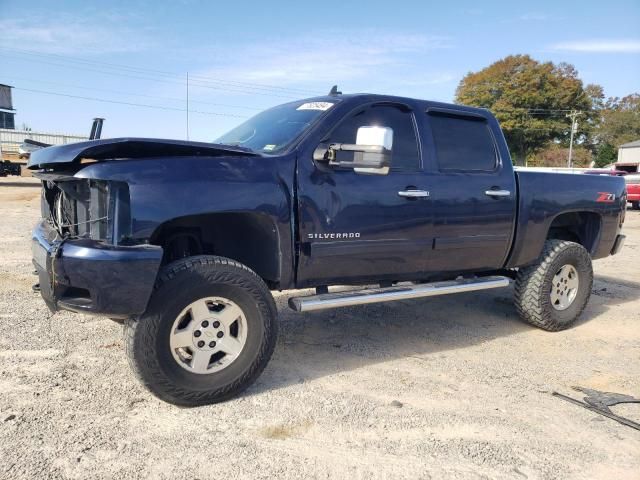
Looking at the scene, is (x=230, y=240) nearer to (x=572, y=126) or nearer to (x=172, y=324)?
(x=172, y=324)

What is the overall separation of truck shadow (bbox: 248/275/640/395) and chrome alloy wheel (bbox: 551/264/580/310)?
0.31 meters

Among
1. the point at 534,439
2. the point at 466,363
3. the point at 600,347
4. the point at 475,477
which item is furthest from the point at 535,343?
the point at 475,477

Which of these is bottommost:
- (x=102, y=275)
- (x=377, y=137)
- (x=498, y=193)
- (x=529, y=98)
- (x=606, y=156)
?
(x=102, y=275)

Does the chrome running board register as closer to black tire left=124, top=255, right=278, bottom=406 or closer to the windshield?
black tire left=124, top=255, right=278, bottom=406

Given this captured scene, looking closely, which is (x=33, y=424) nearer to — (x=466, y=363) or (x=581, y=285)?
(x=466, y=363)

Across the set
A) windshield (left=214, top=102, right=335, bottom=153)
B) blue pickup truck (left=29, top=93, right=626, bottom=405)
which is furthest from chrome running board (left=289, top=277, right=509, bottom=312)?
windshield (left=214, top=102, right=335, bottom=153)

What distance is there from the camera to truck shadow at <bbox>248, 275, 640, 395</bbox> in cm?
397

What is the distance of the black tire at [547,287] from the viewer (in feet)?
16.5

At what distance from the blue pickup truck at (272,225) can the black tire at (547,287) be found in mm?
15

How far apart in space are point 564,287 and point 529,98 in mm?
51429

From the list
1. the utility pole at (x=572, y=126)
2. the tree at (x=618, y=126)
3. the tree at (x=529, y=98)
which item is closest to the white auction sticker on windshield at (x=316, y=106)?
the utility pole at (x=572, y=126)

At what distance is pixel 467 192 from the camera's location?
14.3 feet

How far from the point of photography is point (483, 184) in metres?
4.50

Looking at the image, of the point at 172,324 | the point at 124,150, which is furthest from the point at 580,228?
the point at 124,150
